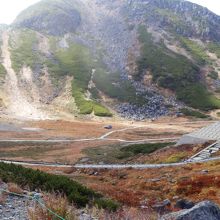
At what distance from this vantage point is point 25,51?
17262 centimetres

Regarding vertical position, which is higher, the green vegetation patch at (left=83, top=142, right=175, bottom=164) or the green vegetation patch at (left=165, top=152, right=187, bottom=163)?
the green vegetation patch at (left=165, top=152, right=187, bottom=163)

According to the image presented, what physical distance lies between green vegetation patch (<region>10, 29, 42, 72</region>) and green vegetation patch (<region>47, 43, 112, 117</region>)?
7424mm

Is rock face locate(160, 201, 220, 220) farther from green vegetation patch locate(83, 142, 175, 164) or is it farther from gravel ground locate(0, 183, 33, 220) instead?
green vegetation patch locate(83, 142, 175, 164)

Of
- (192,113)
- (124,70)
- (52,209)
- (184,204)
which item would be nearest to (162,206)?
(184,204)

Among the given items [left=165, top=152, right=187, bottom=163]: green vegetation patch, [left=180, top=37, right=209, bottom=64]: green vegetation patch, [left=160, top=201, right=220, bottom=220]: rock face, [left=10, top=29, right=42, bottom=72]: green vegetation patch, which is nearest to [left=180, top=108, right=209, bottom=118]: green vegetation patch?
[left=180, top=37, right=209, bottom=64]: green vegetation patch

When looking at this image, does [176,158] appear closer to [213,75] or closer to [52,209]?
[52,209]

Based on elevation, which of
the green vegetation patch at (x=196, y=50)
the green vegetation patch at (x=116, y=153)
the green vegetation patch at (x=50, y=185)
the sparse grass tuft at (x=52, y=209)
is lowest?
the green vegetation patch at (x=116, y=153)

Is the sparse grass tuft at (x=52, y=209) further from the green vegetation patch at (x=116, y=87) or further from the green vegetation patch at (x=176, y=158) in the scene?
the green vegetation patch at (x=116, y=87)

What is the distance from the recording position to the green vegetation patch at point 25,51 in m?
155

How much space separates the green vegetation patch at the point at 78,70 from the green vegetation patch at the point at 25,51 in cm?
742

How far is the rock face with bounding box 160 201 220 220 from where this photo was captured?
10531 mm

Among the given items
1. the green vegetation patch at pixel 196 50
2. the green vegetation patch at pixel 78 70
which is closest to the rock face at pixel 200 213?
the green vegetation patch at pixel 78 70

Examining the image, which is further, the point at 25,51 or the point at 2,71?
the point at 25,51

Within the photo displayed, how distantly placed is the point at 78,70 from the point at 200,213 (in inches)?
5760
